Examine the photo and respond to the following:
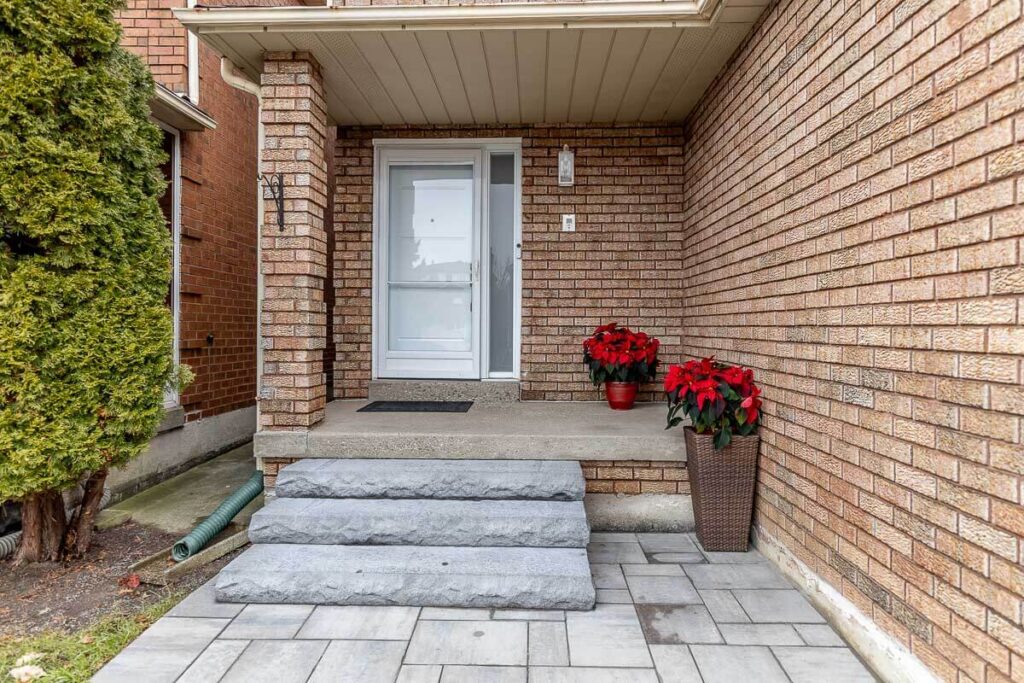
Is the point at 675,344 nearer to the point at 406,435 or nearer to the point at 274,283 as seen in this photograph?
the point at 406,435

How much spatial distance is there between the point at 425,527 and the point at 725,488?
Result: 56.9 inches

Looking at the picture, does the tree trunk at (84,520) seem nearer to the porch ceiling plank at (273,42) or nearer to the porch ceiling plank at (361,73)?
the porch ceiling plank at (273,42)

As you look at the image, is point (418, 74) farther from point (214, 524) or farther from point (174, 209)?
point (214, 524)

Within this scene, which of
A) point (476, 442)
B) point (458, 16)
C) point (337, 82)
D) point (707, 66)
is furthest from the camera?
point (337, 82)

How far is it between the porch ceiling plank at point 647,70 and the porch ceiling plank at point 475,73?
2.85 ft

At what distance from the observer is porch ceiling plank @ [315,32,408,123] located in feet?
9.79

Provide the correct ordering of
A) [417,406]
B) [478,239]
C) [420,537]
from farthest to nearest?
[478,239] < [417,406] < [420,537]

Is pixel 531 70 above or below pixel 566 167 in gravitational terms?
above

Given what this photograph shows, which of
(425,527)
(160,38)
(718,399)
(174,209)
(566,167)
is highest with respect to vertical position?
(160,38)

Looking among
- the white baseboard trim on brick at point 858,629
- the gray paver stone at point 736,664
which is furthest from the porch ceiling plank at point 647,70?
the gray paver stone at point 736,664

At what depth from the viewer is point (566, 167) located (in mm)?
4176

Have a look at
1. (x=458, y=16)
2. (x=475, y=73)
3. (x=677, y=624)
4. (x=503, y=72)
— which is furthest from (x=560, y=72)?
(x=677, y=624)

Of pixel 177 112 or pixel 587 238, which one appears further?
pixel 587 238

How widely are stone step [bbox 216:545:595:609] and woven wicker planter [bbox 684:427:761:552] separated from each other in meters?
0.75
